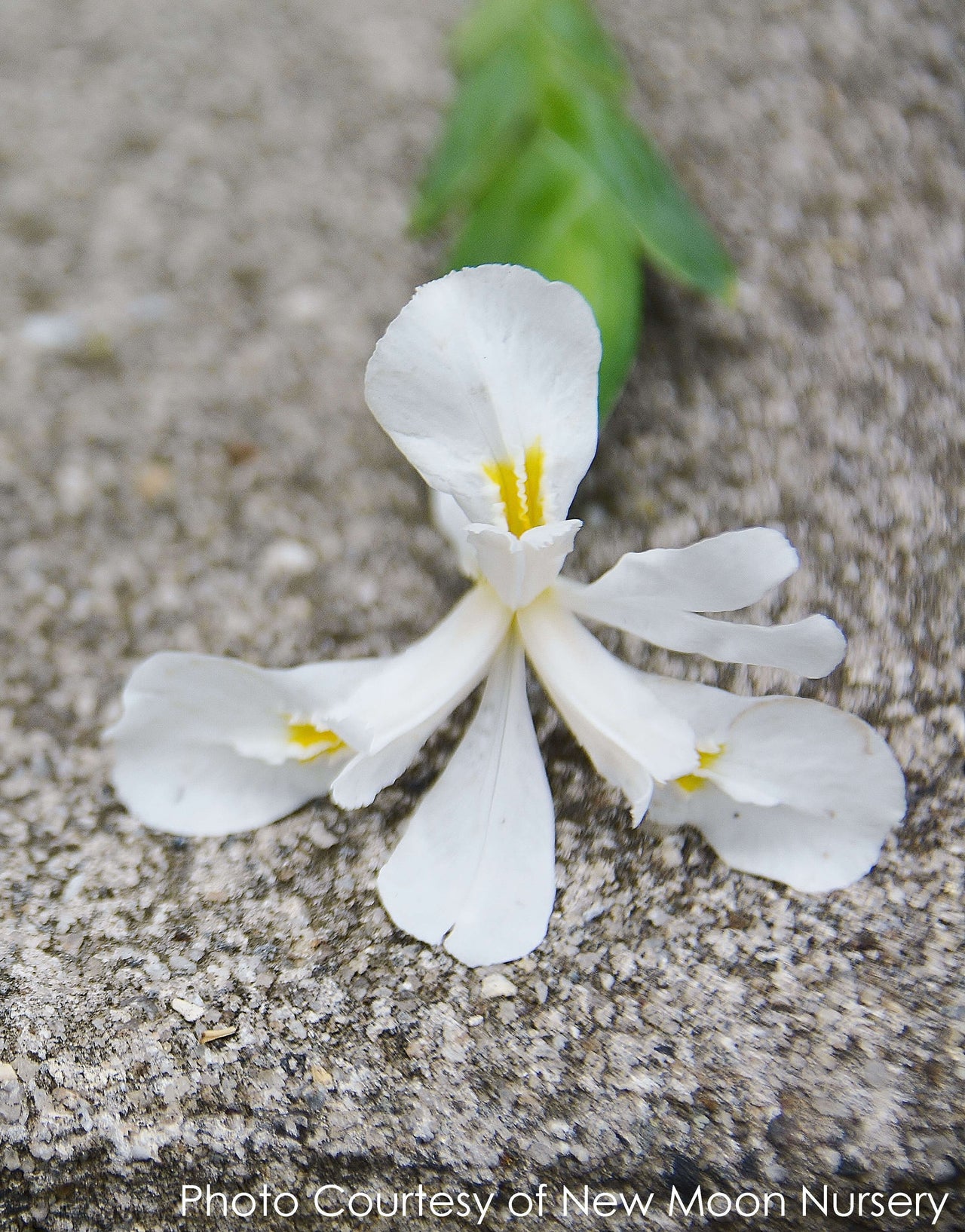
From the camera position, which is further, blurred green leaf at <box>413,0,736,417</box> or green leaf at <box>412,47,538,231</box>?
green leaf at <box>412,47,538,231</box>

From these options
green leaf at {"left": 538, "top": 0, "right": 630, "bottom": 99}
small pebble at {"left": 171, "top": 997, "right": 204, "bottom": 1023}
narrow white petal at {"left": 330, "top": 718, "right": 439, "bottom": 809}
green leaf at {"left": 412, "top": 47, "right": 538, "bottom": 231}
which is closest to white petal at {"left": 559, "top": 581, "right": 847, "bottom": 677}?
narrow white petal at {"left": 330, "top": 718, "right": 439, "bottom": 809}

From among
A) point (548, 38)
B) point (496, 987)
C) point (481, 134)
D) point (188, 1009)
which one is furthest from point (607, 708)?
point (548, 38)

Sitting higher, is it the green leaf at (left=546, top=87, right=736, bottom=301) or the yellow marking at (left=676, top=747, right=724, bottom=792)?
the green leaf at (left=546, top=87, right=736, bottom=301)

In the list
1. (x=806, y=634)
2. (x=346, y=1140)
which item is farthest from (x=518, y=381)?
(x=346, y=1140)

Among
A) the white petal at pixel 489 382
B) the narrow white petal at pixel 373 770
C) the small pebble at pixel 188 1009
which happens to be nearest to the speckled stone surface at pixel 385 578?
the small pebble at pixel 188 1009

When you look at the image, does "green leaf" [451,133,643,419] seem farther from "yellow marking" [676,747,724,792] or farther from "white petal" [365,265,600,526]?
"yellow marking" [676,747,724,792]

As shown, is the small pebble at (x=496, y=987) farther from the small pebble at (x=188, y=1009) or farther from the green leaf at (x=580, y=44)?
the green leaf at (x=580, y=44)

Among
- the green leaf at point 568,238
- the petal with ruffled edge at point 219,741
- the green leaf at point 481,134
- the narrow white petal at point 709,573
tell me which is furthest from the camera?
the green leaf at point 481,134
